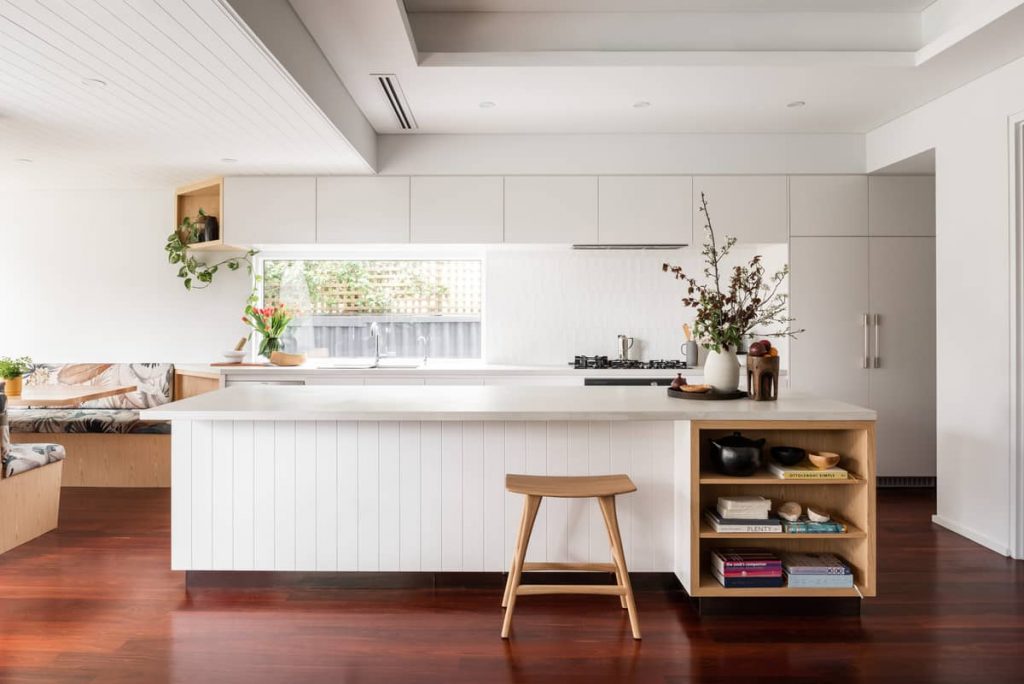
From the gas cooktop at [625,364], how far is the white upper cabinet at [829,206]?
128 centimetres

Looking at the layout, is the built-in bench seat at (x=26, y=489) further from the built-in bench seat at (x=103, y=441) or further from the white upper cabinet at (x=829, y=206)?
the white upper cabinet at (x=829, y=206)

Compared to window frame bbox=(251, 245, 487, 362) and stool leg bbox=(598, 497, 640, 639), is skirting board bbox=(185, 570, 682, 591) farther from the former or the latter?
window frame bbox=(251, 245, 487, 362)

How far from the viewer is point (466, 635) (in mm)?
2424

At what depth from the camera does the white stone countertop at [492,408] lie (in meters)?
2.49

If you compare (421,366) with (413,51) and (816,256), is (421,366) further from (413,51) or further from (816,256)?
(816,256)

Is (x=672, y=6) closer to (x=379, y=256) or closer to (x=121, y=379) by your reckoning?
(x=379, y=256)

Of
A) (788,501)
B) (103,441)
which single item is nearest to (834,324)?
(788,501)

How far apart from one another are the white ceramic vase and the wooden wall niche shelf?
12.1 ft

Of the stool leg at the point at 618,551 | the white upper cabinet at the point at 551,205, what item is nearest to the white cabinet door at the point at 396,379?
the white upper cabinet at the point at 551,205

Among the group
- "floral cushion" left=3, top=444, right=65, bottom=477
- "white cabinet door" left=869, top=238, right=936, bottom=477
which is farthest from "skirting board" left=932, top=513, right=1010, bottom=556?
"floral cushion" left=3, top=444, right=65, bottom=477

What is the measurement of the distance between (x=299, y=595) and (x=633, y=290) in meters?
3.36

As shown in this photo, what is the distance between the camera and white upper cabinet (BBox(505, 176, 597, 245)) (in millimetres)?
4715

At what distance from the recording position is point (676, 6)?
3.40 meters

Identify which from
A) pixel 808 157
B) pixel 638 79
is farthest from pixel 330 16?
pixel 808 157
